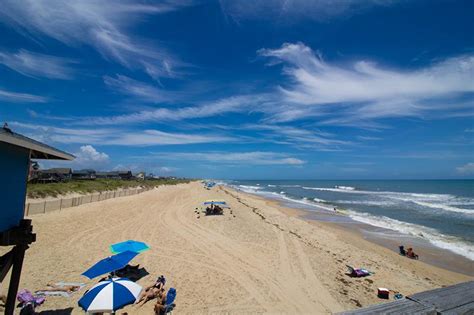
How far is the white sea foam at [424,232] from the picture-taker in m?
17.6

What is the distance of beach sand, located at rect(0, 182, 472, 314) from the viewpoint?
9.58 m

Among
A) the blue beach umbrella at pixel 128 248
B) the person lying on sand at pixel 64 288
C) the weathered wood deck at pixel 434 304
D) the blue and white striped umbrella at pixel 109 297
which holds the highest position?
the weathered wood deck at pixel 434 304

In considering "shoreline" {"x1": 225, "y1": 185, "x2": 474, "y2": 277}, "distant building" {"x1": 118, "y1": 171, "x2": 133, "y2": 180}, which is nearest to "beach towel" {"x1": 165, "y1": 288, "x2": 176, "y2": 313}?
"shoreline" {"x1": 225, "y1": 185, "x2": 474, "y2": 277}

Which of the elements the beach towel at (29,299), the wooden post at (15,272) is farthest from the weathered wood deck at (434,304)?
the beach towel at (29,299)

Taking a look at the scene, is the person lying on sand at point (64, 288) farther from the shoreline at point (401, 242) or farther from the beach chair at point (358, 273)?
the shoreline at point (401, 242)

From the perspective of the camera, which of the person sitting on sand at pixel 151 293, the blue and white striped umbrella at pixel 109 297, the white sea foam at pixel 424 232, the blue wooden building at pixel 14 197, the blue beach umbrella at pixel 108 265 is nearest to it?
the blue wooden building at pixel 14 197

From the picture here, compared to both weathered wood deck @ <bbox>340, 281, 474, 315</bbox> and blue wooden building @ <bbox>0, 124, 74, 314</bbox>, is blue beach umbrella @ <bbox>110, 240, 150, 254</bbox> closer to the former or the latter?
blue wooden building @ <bbox>0, 124, 74, 314</bbox>

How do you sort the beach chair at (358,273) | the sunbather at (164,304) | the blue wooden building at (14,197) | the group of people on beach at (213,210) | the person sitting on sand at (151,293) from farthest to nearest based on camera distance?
the group of people on beach at (213,210) < the beach chair at (358,273) < the person sitting on sand at (151,293) < the sunbather at (164,304) < the blue wooden building at (14,197)

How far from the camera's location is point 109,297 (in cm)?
686

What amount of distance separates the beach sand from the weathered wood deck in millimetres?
8132

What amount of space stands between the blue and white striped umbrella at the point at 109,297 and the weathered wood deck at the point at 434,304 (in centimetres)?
687

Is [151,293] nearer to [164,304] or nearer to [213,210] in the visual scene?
[164,304]

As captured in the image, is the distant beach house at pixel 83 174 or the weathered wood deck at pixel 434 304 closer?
the weathered wood deck at pixel 434 304

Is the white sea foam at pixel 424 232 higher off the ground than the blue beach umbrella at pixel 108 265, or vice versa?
the blue beach umbrella at pixel 108 265
